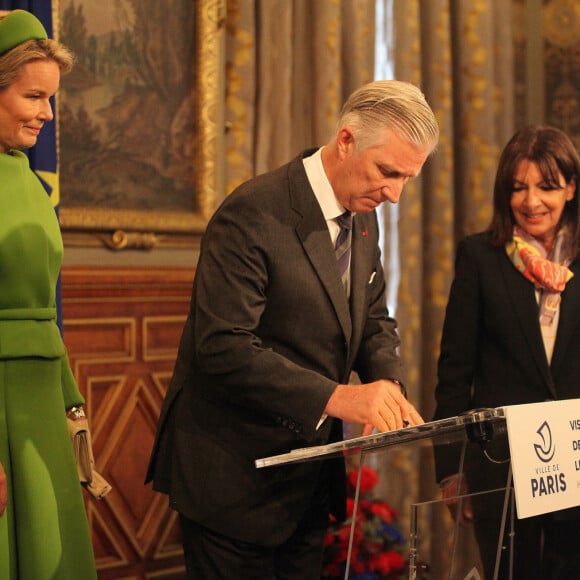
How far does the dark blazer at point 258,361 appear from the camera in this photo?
83.1 inches

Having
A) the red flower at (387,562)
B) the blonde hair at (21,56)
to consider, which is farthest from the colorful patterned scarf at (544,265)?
the blonde hair at (21,56)

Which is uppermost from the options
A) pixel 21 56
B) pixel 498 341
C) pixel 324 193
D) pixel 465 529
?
pixel 21 56

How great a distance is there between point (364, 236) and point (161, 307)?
5.68ft

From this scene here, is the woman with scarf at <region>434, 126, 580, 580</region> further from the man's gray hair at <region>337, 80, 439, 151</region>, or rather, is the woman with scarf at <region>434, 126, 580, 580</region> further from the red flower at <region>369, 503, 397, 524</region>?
the red flower at <region>369, 503, 397, 524</region>

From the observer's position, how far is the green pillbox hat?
7.27 feet

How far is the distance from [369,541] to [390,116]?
1.65 m

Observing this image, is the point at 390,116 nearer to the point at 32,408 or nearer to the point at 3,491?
the point at 32,408

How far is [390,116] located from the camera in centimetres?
220

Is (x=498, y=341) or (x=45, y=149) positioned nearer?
(x=498, y=341)

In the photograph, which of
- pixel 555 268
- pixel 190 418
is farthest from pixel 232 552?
pixel 555 268

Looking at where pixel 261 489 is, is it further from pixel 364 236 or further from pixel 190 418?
pixel 364 236

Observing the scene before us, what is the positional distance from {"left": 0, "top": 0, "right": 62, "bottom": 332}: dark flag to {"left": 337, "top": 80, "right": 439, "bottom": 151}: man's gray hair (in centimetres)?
113

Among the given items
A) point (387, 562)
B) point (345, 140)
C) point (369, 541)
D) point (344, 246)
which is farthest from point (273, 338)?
point (369, 541)

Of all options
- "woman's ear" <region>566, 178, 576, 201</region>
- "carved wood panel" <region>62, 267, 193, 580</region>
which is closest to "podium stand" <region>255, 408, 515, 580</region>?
"woman's ear" <region>566, 178, 576, 201</region>
